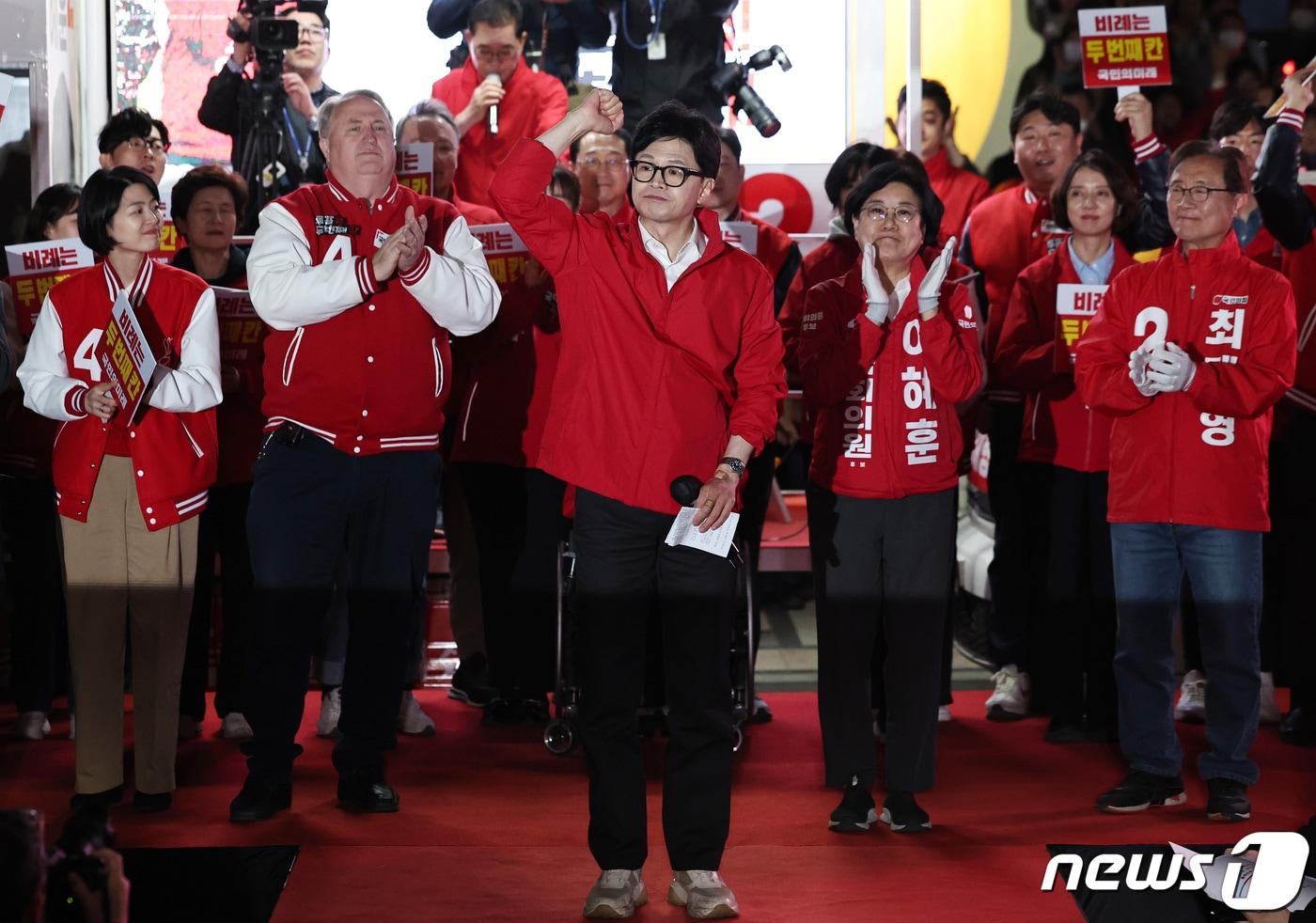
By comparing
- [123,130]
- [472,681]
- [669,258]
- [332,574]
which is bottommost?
[472,681]

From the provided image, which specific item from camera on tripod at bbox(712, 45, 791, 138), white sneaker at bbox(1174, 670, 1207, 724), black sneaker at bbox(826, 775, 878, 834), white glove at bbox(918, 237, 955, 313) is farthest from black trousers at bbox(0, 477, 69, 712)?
white sneaker at bbox(1174, 670, 1207, 724)

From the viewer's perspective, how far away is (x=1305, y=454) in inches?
188

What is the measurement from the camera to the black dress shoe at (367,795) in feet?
13.0

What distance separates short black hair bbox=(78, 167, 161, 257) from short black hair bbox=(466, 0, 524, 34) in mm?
2244

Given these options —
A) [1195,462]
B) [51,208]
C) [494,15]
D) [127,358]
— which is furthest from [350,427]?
[494,15]

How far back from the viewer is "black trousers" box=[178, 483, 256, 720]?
4.65 meters

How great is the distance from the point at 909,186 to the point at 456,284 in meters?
1.12

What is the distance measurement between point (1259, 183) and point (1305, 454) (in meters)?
0.84

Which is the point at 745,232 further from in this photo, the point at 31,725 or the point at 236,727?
the point at 31,725

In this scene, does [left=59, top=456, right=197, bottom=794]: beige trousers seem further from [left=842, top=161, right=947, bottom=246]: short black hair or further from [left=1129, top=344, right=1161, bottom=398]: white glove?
[left=1129, top=344, right=1161, bottom=398]: white glove

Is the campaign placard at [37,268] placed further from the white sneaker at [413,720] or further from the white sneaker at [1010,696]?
the white sneaker at [1010,696]

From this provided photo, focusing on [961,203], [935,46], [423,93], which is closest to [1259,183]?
[961,203]

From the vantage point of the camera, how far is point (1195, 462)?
12.9 feet

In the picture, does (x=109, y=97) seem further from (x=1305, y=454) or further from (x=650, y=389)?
(x=1305, y=454)
